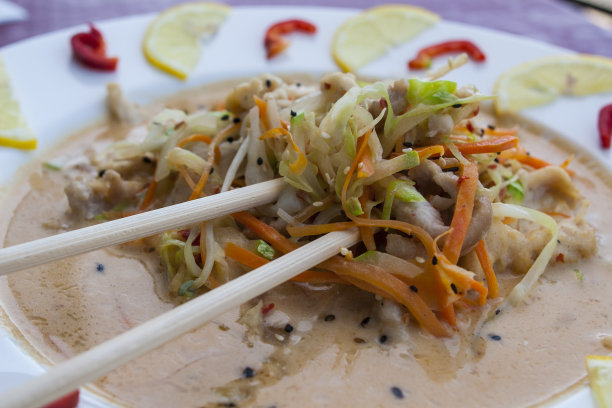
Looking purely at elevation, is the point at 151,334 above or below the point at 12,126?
above

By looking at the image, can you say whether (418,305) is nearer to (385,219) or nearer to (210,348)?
(385,219)

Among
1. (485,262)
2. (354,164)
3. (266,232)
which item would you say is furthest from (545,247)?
(266,232)

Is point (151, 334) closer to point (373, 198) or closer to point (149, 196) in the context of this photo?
point (373, 198)

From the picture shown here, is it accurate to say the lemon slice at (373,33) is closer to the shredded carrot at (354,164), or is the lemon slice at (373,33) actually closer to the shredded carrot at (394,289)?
the shredded carrot at (354,164)

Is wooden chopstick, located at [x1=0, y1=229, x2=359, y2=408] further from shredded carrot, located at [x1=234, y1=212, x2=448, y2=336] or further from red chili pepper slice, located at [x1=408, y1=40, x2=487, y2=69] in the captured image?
red chili pepper slice, located at [x1=408, y1=40, x2=487, y2=69]

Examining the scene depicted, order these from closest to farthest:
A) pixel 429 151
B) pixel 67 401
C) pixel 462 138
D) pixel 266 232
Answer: pixel 67 401 < pixel 429 151 < pixel 266 232 < pixel 462 138

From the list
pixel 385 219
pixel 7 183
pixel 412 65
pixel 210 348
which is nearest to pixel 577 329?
pixel 385 219

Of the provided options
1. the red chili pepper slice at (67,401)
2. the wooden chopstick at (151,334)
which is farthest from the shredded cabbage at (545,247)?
the red chili pepper slice at (67,401)
